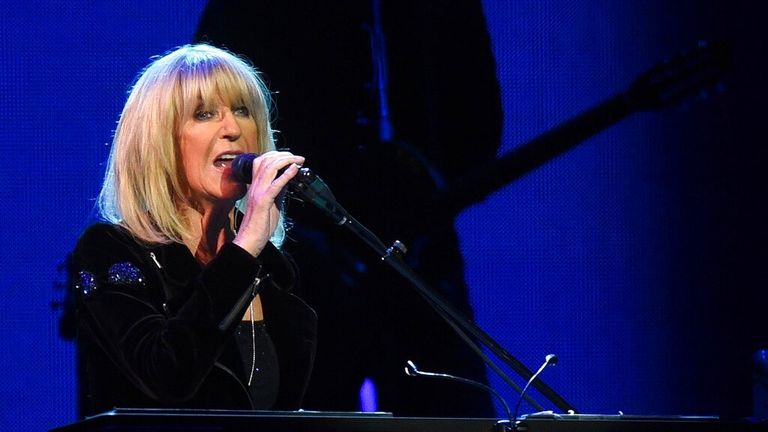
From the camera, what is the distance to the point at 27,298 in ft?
9.37

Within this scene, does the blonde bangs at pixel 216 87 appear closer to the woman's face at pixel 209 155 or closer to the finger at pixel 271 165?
the woman's face at pixel 209 155

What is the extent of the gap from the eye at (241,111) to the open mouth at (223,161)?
0.46 ft

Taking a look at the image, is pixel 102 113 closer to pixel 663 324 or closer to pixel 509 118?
pixel 509 118

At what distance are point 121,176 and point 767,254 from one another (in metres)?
2.00

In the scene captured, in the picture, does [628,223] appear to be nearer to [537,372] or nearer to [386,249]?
[386,249]

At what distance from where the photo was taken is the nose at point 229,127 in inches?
102

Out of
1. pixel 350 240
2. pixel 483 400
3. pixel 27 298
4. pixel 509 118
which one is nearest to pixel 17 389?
pixel 27 298

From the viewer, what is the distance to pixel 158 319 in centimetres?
220

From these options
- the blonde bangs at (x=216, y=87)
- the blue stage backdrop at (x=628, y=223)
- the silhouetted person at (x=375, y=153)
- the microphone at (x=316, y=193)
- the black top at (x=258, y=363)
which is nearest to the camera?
the microphone at (x=316, y=193)

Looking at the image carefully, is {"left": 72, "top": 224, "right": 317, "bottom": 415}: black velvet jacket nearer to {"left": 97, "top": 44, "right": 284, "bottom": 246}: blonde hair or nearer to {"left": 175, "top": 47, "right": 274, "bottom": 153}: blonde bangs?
{"left": 97, "top": 44, "right": 284, "bottom": 246}: blonde hair

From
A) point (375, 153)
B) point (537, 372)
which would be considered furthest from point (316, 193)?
point (375, 153)

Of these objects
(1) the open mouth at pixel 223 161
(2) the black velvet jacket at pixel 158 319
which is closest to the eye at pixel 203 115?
(1) the open mouth at pixel 223 161

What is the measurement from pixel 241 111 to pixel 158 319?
66 cm

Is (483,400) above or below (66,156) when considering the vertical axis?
below
